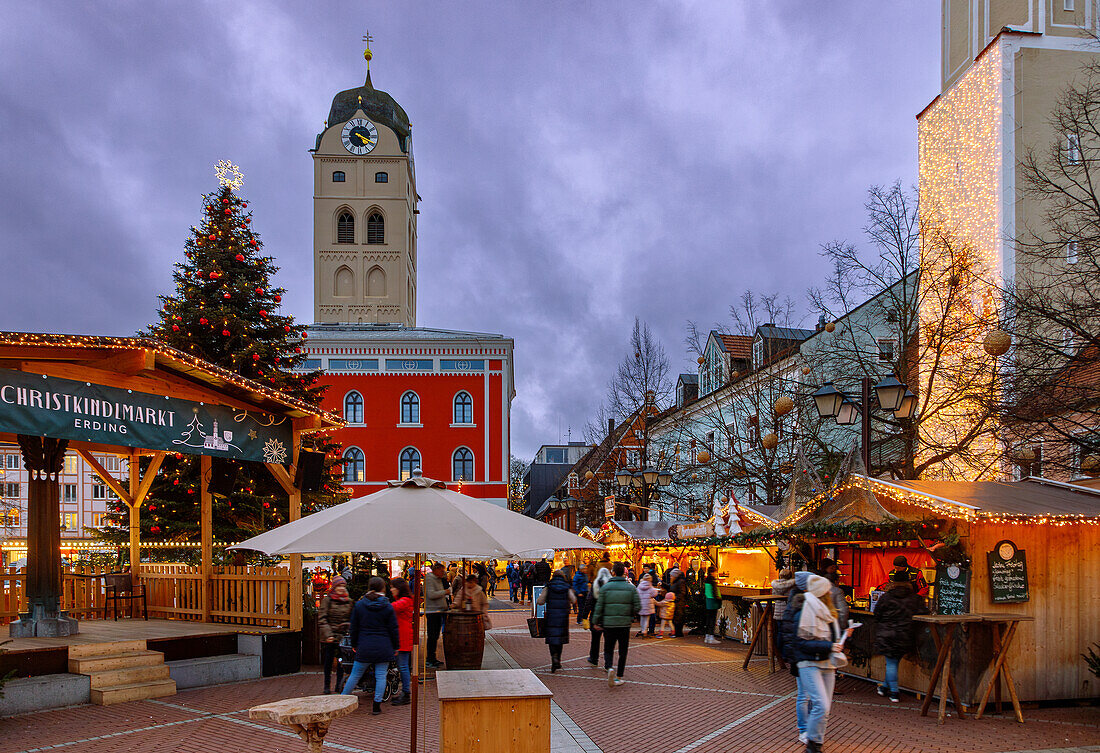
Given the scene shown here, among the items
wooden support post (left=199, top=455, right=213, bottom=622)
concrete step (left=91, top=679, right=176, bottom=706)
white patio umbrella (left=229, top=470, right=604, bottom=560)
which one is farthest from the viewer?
wooden support post (left=199, top=455, right=213, bottom=622)

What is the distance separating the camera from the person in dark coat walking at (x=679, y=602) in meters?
20.7

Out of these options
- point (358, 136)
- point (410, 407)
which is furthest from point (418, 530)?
point (358, 136)

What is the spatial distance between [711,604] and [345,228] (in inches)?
1815

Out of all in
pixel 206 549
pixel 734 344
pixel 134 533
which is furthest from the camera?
pixel 734 344

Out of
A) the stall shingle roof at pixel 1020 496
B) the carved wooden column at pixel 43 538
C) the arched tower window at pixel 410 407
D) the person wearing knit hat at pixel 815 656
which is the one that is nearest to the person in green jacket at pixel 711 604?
the stall shingle roof at pixel 1020 496

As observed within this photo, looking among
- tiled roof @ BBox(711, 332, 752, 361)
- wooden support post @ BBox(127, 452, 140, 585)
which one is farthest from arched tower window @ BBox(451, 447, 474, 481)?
wooden support post @ BBox(127, 452, 140, 585)

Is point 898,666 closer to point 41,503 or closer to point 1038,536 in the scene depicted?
point 1038,536

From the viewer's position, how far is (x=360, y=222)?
58656mm

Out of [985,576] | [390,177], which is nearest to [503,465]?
[390,177]

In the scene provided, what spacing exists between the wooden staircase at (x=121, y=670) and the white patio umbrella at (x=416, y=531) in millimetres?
4791

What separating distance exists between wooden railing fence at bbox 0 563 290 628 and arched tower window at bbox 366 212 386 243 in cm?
4382

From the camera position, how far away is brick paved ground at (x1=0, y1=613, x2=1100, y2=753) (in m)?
8.75

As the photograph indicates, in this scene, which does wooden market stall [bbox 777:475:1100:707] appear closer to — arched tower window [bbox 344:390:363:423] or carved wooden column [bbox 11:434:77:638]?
carved wooden column [bbox 11:434:77:638]

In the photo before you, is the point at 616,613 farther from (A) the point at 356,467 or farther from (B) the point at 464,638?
(A) the point at 356,467
